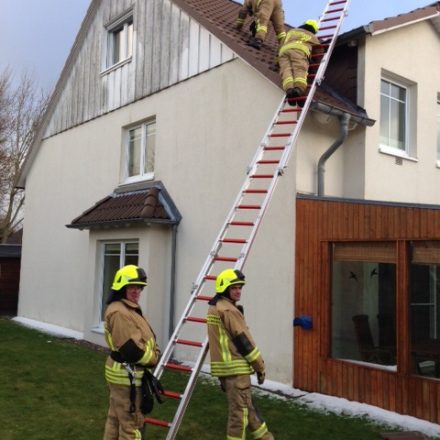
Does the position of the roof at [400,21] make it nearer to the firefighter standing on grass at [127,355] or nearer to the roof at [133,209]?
the roof at [133,209]

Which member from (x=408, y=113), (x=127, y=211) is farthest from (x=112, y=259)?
(x=408, y=113)

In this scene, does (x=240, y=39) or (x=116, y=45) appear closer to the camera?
(x=240, y=39)

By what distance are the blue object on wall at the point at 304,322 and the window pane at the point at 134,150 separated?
5.44 meters

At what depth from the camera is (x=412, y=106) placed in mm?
9555

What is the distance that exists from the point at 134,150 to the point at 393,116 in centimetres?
543

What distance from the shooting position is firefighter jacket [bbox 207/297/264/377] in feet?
16.0

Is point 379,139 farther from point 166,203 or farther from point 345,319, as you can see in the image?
point 166,203

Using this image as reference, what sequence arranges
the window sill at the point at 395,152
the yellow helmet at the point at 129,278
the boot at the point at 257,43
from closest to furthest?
the yellow helmet at the point at 129,278
the window sill at the point at 395,152
the boot at the point at 257,43

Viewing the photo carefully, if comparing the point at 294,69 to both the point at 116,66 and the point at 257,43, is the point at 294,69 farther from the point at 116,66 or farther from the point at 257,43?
the point at 116,66

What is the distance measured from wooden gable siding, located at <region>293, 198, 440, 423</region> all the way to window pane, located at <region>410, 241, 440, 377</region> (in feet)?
0.34

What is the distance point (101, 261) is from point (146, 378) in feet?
22.9

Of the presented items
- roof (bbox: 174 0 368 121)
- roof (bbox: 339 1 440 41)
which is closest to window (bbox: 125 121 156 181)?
roof (bbox: 174 0 368 121)

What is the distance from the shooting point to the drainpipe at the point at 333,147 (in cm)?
790

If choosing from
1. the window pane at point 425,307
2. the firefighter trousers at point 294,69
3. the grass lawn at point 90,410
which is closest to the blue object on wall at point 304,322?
the grass lawn at point 90,410
